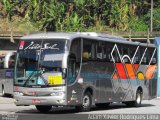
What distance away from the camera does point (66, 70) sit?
21656 mm

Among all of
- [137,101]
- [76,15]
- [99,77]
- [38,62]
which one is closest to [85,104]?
[99,77]

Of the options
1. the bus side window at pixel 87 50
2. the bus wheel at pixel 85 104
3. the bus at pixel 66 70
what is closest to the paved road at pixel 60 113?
the bus wheel at pixel 85 104

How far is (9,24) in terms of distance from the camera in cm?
7600

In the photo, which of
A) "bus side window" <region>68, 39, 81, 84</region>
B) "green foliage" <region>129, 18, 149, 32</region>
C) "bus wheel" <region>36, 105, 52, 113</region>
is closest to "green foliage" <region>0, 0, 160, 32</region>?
"green foliage" <region>129, 18, 149, 32</region>

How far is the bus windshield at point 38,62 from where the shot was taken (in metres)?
21.7

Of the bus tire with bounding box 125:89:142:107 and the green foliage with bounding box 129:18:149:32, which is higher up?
the green foliage with bounding box 129:18:149:32

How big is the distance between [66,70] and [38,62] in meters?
1.09

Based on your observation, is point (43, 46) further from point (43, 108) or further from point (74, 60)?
point (43, 108)

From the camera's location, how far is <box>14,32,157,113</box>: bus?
21672mm

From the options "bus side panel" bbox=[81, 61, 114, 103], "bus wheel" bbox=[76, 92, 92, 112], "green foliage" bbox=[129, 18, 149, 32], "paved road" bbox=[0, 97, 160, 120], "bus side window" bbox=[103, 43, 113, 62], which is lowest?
"paved road" bbox=[0, 97, 160, 120]

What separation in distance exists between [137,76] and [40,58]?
7669mm

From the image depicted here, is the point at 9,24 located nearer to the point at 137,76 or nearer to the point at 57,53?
the point at 137,76

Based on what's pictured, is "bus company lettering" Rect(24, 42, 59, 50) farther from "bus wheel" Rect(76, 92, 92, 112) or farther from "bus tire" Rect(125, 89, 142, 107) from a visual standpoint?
"bus tire" Rect(125, 89, 142, 107)

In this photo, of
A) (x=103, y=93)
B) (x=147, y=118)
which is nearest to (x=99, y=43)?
(x=103, y=93)
